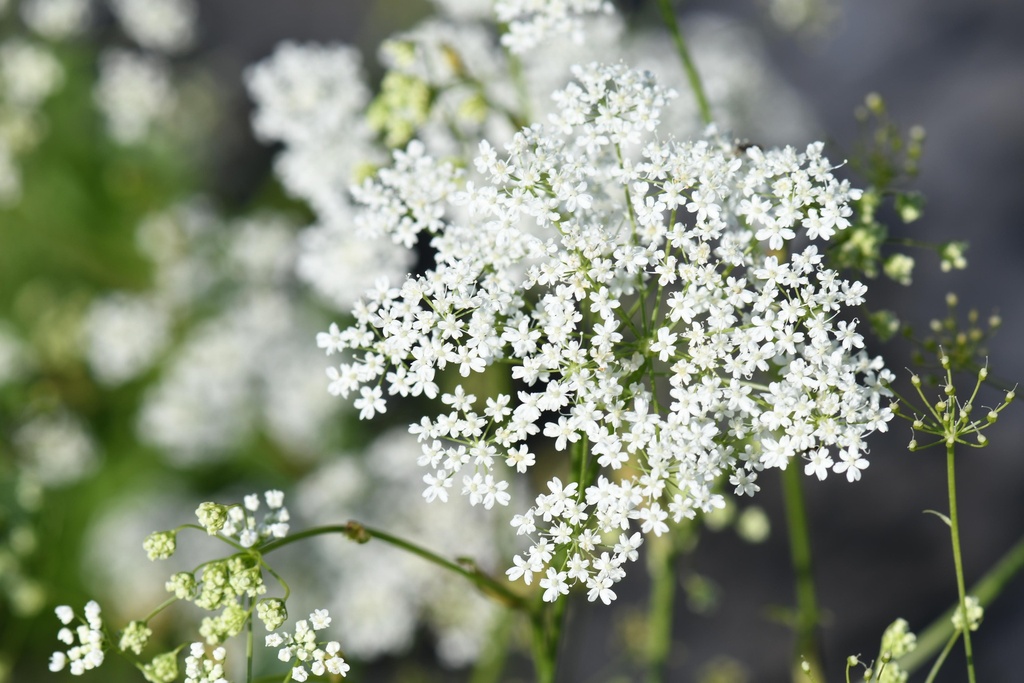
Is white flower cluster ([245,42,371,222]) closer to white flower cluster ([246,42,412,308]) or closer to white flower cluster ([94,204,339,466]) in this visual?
white flower cluster ([246,42,412,308])

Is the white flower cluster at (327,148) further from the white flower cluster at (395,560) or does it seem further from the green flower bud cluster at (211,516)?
the green flower bud cluster at (211,516)

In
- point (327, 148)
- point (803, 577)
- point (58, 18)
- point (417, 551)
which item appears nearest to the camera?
point (417, 551)

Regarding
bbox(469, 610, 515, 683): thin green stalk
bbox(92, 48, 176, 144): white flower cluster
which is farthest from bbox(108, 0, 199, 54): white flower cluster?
bbox(469, 610, 515, 683): thin green stalk

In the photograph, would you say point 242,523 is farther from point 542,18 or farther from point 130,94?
point 130,94

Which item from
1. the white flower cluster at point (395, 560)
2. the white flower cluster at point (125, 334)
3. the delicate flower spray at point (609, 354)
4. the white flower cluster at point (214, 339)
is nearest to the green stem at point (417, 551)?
the delicate flower spray at point (609, 354)

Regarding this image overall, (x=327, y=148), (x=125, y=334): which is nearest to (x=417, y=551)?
(x=327, y=148)

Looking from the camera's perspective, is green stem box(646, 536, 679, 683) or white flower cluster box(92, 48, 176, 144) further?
white flower cluster box(92, 48, 176, 144)
